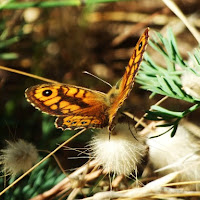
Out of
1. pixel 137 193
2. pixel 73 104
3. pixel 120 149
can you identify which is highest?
pixel 73 104

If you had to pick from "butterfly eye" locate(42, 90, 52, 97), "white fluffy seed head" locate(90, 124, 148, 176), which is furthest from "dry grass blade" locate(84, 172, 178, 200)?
"butterfly eye" locate(42, 90, 52, 97)

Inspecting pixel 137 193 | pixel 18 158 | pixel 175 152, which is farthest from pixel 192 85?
pixel 18 158

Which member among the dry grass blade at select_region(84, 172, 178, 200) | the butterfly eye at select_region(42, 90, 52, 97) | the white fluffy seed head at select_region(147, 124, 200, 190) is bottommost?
the dry grass blade at select_region(84, 172, 178, 200)

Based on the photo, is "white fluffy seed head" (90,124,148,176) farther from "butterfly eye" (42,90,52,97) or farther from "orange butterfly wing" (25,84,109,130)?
"butterfly eye" (42,90,52,97)

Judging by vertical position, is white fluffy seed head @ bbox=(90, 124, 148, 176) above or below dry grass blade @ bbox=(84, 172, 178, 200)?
above

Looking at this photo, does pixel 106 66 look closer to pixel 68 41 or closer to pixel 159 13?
pixel 68 41

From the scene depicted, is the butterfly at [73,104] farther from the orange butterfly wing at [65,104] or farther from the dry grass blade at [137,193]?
the dry grass blade at [137,193]

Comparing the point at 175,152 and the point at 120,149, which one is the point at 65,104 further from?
the point at 175,152
